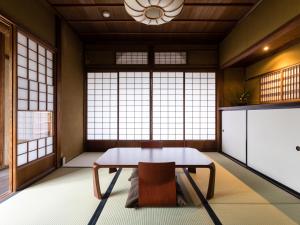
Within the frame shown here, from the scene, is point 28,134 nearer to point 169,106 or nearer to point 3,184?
point 3,184

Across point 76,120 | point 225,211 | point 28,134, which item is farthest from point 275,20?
point 76,120

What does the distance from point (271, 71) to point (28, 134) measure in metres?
4.91

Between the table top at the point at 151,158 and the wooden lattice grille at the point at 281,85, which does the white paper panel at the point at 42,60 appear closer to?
the table top at the point at 151,158

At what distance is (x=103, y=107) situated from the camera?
19.4ft

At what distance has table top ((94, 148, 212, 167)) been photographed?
2506 millimetres

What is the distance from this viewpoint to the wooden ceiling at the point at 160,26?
12.5ft

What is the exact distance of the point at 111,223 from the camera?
2043 mm

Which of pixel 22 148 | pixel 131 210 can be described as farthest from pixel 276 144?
pixel 22 148

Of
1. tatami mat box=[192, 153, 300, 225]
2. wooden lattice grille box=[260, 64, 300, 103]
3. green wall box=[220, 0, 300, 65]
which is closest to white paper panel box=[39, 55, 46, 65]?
tatami mat box=[192, 153, 300, 225]

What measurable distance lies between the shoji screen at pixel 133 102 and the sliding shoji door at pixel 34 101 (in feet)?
7.02

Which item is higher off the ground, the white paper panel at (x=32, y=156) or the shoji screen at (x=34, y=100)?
the shoji screen at (x=34, y=100)

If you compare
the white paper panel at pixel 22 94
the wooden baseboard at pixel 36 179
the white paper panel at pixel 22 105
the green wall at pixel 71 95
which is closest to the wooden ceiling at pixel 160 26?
the green wall at pixel 71 95

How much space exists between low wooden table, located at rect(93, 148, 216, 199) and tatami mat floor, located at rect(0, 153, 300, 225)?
269 mm

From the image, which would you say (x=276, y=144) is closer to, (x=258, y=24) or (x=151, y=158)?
(x=151, y=158)
